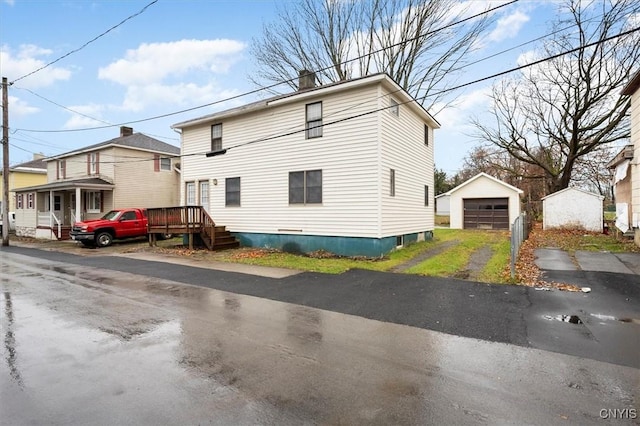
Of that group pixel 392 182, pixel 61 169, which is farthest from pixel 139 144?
pixel 392 182

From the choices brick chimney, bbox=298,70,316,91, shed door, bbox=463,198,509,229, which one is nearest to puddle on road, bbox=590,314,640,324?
brick chimney, bbox=298,70,316,91

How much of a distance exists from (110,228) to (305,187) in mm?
11302

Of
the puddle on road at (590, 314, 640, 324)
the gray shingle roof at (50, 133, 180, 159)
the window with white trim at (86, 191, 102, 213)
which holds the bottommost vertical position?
the puddle on road at (590, 314, 640, 324)

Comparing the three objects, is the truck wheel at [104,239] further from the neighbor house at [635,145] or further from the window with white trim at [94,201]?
the neighbor house at [635,145]

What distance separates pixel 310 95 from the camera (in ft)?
42.9

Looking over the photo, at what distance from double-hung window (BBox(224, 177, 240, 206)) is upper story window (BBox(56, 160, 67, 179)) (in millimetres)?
18030

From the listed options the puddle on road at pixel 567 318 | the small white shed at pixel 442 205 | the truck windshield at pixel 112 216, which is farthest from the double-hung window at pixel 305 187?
the small white shed at pixel 442 205

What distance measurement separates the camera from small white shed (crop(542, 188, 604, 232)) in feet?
65.3

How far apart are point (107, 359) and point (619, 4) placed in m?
27.5

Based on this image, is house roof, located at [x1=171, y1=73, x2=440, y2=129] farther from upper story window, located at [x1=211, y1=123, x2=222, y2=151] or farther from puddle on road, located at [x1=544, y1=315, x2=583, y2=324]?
puddle on road, located at [x1=544, y1=315, x2=583, y2=324]

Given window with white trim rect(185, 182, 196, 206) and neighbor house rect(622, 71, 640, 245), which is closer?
neighbor house rect(622, 71, 640, 245)

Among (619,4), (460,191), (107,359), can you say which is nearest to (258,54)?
(460,191)

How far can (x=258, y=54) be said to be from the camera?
26.0 meters

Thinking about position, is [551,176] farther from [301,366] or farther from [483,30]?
[301,366]
